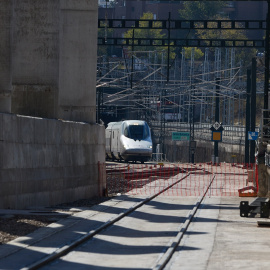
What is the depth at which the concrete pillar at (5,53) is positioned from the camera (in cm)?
2292

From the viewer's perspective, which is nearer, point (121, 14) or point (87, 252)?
point (87, 252)

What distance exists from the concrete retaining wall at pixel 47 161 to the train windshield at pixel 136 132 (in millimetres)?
34703

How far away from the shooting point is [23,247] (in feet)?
47.9

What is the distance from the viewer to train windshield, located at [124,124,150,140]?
222 feet

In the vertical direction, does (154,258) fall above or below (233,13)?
A: below

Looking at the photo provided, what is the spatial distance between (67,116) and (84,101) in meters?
0.80

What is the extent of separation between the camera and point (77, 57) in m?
32.0

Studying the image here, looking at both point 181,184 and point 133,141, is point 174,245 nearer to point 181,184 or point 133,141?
point 181,184

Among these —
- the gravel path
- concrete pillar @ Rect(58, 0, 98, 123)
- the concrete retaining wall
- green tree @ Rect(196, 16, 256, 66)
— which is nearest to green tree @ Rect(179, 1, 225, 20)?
green tree @ Rect(196, 16, 256, 66)

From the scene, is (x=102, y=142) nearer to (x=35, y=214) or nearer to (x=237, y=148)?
(x=35, y=214)

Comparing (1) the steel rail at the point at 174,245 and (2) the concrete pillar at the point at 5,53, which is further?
(2) the concrete pillar at the point at 5,53

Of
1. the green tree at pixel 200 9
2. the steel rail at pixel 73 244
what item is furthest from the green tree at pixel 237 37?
the steel rail at pixel 73 244

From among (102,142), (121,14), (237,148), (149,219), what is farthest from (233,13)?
(149,219)

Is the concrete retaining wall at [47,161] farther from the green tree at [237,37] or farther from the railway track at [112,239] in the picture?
the green tree at [237,37]
